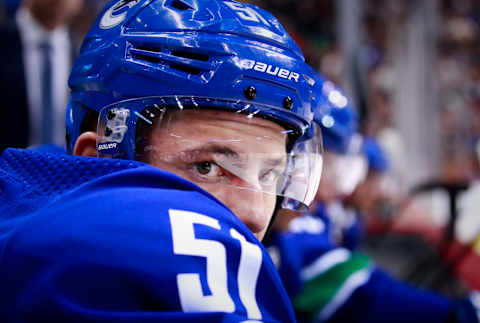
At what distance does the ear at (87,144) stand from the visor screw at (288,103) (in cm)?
27

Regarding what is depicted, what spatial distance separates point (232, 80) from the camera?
65 centimetres

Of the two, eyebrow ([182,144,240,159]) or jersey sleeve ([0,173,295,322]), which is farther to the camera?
eyebrow ([182,144,240,159])

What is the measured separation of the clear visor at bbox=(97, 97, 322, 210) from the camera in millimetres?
646

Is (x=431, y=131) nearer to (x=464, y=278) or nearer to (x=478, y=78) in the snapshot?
(x=478, y=78)

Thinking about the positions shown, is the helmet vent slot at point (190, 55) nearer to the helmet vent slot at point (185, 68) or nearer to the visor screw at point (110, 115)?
the helmet vent slot at point (185, 68)

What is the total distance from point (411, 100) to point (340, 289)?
3813 mm

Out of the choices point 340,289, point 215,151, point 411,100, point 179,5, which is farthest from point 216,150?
point 411,100

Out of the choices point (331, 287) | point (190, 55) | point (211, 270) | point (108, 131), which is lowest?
point (331, 287)

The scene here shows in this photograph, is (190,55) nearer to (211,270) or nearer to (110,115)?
(110,115)

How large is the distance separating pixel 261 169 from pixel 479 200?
5.17ft

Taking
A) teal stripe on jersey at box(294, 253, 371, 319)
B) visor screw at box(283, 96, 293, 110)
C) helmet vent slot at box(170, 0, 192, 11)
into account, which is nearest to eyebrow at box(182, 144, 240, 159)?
visor screw at box(283, 96, 293, 110)

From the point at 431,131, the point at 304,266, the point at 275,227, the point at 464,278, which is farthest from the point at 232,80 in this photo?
the point at 431,131

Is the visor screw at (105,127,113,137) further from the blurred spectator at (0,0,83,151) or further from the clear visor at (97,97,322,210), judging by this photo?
the blurred spectator at (0,0,83,151)

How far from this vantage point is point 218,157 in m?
0.65
